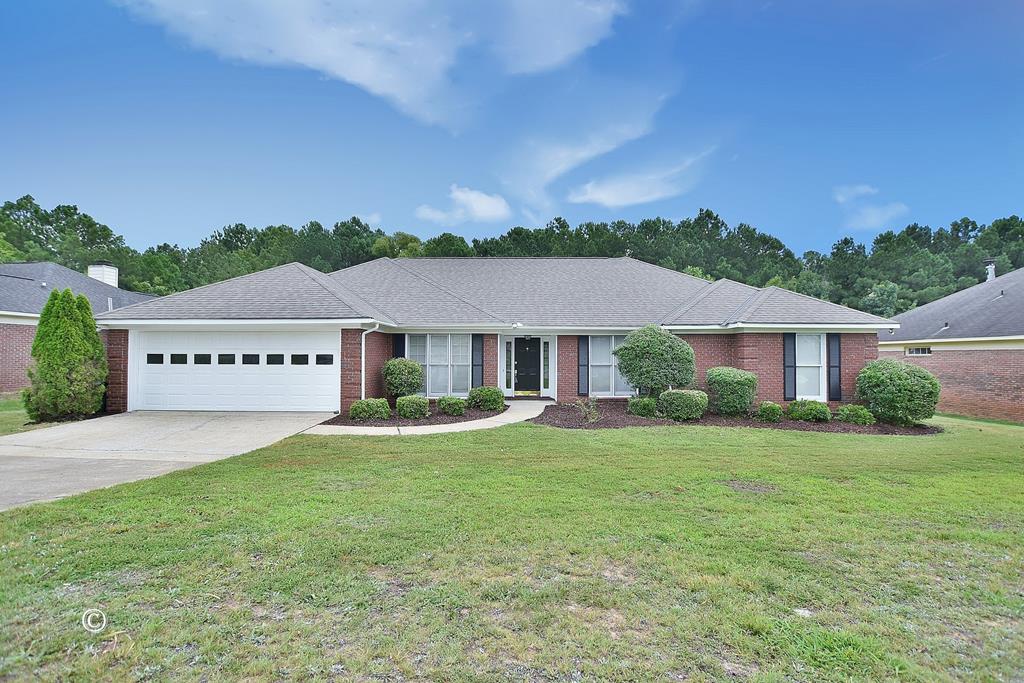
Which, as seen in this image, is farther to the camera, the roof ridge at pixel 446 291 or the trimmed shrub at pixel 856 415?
the roof ridge at pixel 446 291

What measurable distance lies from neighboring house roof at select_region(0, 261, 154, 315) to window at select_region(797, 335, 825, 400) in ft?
95.4

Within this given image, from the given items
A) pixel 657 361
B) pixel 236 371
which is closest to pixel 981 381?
pixel 657 361

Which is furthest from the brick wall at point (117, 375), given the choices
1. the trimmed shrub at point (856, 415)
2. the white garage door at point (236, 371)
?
the trimmed shrub at point (856, 415)

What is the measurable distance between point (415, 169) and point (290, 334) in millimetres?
14950

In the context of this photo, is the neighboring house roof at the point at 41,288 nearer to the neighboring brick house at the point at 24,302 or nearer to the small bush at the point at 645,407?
the neighboring brick house at the point at 24,302

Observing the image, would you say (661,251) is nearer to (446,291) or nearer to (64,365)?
(446,291)

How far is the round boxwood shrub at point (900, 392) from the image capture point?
12055mm

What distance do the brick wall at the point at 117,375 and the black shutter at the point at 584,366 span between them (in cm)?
1349

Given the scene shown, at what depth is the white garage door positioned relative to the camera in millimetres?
12891

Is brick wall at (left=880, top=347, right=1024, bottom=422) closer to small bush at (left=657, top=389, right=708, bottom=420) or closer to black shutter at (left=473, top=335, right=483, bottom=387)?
small bush at (left=657, top=389, right=708, bottom=420)

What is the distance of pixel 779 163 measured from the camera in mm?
26359

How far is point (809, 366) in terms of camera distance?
1403cm

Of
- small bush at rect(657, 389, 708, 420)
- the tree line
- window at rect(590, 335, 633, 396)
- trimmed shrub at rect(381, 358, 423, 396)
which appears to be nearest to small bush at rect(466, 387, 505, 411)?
trimmed shrub at rect(381, 358, 423, 396)

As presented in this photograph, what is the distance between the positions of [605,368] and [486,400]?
4648 mm
